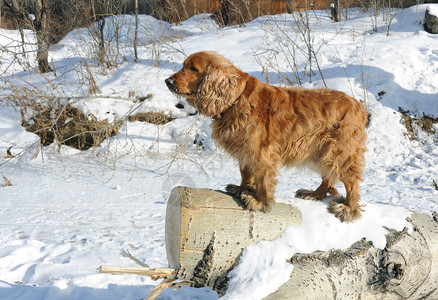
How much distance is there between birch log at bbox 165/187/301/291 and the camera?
2.77 metres

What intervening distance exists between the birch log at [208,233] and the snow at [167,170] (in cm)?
11

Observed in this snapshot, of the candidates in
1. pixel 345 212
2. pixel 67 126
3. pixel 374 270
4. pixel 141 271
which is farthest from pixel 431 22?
pixel 141 271

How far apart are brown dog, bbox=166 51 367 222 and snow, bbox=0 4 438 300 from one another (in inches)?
12.8

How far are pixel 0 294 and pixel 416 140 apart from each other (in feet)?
22.6

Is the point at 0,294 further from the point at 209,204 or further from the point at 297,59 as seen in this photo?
the point at 297,59

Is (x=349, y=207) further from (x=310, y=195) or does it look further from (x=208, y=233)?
(x=208, y=233)

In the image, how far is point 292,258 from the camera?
9.46 ft

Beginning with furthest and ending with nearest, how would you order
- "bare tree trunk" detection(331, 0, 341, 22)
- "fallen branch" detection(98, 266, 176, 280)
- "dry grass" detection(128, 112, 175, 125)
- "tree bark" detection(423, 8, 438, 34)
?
"bare tree trunk" detection(331, 0, 341, 22), "tree bark" detection(423, 8, 438, 34), "dry grass" detection(128, 112, 175, 125), "fallen branch" detection(98, 266, 176, 280)

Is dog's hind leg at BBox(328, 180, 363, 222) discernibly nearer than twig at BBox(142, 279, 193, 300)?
No

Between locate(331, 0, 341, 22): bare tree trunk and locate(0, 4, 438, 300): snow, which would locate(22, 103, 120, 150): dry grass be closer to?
locate(0, 4, 438, 300): snow

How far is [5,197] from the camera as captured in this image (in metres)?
6.14

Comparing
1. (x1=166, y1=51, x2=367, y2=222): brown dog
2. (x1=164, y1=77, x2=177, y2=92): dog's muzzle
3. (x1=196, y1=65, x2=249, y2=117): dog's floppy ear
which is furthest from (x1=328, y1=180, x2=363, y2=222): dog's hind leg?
(x1=164, y1=77, x2=177, y2=92): dog's muzzle

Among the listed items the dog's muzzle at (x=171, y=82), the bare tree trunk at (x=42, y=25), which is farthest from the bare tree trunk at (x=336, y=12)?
the dog's muzzle at (x=171, y=82)

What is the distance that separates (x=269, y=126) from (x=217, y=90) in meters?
0.46
